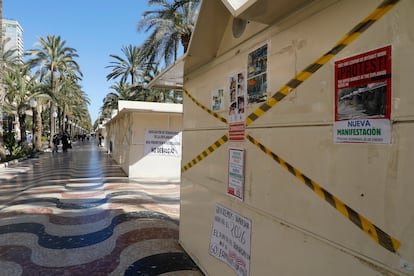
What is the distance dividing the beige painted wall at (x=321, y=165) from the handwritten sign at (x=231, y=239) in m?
0.09

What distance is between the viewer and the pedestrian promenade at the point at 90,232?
370 cm

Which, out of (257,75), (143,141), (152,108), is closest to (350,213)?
(257,75)

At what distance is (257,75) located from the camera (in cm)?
259

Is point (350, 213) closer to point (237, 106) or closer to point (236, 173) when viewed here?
point (236, 173)

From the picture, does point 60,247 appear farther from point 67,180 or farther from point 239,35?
point 67,180

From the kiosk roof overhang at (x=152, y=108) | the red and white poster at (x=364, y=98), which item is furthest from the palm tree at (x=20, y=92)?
the red and white poster at (x=364, y=98)

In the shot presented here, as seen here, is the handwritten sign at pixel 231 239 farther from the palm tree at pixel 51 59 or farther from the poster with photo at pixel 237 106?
the palm tree at pixel 51 59

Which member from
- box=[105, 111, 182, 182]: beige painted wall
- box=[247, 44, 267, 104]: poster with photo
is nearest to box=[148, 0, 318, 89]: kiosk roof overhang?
box=[247, 44, 267, 104]: poster with photo

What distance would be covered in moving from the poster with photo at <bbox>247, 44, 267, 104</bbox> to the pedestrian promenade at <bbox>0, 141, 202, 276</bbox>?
2.37 metres

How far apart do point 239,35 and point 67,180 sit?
9434mm

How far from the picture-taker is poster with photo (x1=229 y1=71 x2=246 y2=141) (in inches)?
110

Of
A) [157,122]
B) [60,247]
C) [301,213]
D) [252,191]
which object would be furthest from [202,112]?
[157,122]

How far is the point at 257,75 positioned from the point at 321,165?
3.55 ft

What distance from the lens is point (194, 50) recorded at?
11.7 ft
